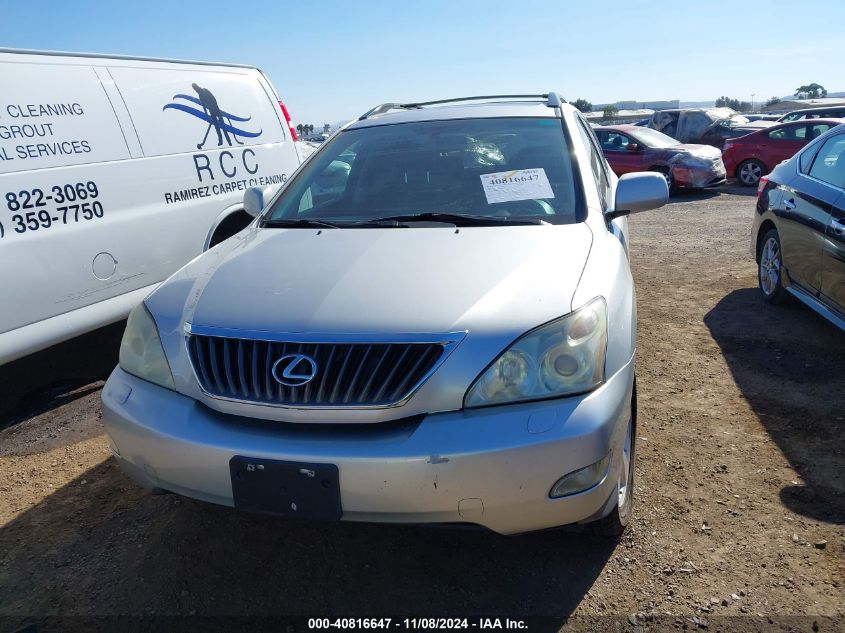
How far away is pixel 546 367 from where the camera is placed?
2020 mm

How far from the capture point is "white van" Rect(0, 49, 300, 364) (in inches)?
142

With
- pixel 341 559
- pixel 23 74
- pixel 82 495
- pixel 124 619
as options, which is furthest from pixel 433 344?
pixel 23 74

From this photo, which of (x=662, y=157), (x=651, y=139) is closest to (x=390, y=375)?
(x=662, y=157)

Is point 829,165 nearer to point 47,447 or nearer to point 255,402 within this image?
point 255,402

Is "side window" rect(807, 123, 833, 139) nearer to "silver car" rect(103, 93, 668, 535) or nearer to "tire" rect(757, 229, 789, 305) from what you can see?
"tire" rect(757, 229, 789, 305)

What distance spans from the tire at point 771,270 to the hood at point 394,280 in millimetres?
3263

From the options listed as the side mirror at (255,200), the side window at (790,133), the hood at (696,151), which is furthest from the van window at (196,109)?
the side window at (790,133)

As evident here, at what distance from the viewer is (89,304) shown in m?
3.95

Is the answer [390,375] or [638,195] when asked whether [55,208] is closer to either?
[390,375]

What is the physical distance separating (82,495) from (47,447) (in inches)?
25.9

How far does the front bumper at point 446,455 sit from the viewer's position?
74.4 inches

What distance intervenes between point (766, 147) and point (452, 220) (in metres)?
12.8

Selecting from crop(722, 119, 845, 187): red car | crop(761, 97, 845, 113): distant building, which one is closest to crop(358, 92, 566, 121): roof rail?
crop(722, 119, 845, 187): red car

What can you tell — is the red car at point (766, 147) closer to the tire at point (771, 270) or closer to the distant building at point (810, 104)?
the tire at point (771, 270)
